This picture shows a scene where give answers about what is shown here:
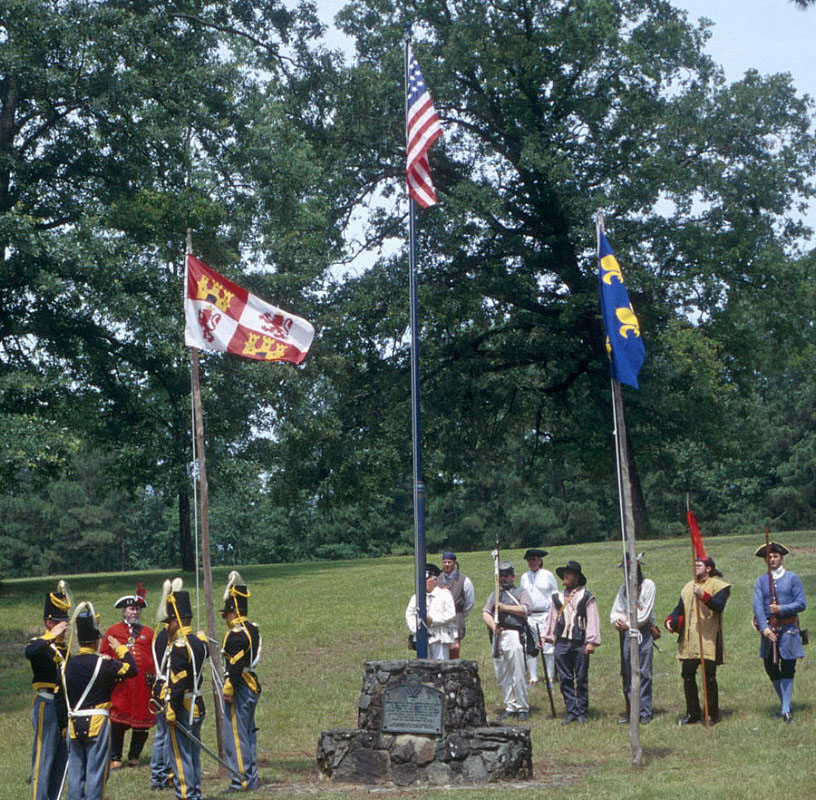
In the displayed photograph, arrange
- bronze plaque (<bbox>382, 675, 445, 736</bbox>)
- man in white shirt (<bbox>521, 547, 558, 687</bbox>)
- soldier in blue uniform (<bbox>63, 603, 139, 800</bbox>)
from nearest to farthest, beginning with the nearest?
soldier in blue uniform (<bbox>63, 603, 139, 800</bbox>) → bronze plaque (<bbox>382, 675, 445, 736</bbox>) → man in white shirt (<bbox>521, 547, 558, 687</bbox>)

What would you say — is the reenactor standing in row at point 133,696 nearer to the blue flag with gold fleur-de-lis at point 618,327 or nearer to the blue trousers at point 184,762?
the blue trousers at point 184,762

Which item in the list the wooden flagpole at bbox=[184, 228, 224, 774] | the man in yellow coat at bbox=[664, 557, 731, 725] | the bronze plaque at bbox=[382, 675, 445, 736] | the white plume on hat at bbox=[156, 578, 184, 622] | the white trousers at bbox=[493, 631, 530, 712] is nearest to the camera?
the white plume on hat at bbox=[156, 578, 184, 622]

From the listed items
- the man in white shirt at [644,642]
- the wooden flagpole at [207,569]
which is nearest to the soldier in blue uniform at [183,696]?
the wooden flagpole at [207,569]

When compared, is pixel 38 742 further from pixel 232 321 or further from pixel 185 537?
pixel 185 537

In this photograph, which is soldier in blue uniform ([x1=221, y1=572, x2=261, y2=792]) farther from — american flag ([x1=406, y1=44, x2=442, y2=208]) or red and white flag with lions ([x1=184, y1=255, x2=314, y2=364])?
american flag ([x1=406, y1=44, x2=442, y2=208])

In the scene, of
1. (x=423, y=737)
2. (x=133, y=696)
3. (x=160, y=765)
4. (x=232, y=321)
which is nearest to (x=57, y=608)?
(x=160, y=765)

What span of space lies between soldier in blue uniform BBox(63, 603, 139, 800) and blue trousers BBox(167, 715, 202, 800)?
78cm

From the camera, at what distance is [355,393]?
35.2 metres

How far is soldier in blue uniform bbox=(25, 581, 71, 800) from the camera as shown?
35.6 ft

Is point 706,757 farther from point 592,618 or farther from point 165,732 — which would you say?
point 165,732

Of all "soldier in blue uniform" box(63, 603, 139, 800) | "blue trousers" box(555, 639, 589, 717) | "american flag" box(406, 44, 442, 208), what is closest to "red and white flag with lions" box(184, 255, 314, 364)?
"american flag" box(406, 44, 442, 208)

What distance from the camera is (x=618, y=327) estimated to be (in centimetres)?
1255

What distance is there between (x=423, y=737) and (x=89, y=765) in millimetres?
3391

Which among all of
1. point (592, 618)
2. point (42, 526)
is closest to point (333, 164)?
point (592, 618)
